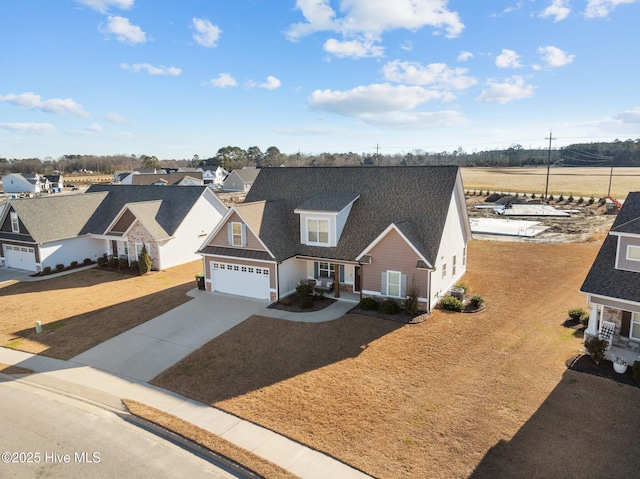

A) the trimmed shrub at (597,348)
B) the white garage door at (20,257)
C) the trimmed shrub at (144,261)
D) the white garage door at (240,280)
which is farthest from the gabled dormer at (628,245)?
the white garage door at (20,257)

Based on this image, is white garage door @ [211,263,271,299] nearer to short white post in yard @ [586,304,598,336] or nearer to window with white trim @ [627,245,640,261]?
short white post in yard @ [586,304,598,336]

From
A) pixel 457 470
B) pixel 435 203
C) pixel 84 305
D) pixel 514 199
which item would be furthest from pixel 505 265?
pixel 514 199

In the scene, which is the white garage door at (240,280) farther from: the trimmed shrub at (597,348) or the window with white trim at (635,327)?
the window with white trim at (635,327)

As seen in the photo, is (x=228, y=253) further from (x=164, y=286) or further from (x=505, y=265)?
(x=505, y=265)

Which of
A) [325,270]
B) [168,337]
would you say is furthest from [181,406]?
[325,270]

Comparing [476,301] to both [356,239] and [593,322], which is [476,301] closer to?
[593,322]

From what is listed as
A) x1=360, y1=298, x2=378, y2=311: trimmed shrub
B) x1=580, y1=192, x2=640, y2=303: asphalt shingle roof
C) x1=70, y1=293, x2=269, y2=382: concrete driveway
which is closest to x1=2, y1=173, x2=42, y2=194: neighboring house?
x1=70, y1=293, x2=269, y2=382: concrete driveway
